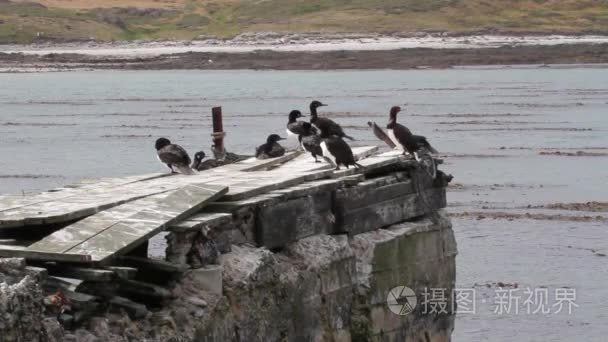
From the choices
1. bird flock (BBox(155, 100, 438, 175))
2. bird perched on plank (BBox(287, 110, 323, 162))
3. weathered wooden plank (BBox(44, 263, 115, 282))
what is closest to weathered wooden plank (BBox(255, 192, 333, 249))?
bird flock (BBox(155, 100, 438, 175))

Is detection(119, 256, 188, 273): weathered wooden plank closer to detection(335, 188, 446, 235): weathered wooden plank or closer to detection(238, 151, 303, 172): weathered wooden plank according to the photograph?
detection(335, 188, 446, 235): weathered wooden plank

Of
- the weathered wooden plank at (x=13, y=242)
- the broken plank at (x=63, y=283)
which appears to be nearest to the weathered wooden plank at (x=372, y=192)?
the weathered wooden plank at (x=13, y=242)

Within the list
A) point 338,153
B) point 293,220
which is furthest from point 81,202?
point 338,153

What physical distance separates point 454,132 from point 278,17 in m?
73.5

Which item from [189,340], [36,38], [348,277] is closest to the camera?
[189,340]

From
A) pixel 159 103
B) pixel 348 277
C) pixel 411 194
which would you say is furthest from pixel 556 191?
pixel 159 103

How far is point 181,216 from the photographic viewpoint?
1083 centimetres

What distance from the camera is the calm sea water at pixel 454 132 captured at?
2133cm

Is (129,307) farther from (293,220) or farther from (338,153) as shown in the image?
(338,153)

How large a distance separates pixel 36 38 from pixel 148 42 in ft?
31.2

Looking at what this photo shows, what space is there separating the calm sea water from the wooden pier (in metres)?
3.78

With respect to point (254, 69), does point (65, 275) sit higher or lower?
higher

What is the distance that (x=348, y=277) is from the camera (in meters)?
13.5

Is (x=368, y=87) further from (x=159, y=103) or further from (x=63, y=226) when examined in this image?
(x=63, y=226)
